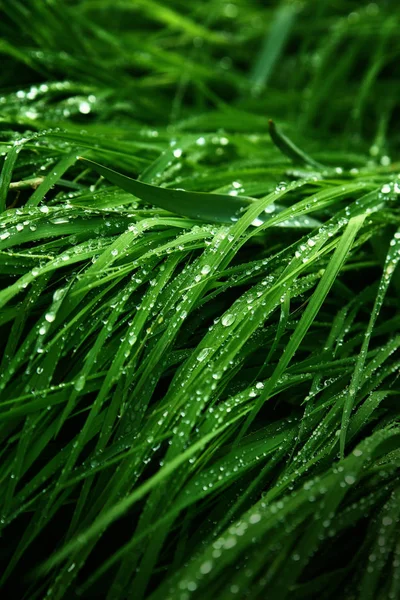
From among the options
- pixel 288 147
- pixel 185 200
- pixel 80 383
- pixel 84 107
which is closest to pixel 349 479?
pixel 80 383

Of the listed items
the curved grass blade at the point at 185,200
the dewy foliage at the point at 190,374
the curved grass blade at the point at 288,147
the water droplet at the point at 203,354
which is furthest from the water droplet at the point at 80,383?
the curved grass blade at the point at 288,147

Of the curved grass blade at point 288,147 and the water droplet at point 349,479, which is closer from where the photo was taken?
the water droplet at point 349,479

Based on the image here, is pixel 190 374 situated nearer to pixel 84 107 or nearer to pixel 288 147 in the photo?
pixel 288 147

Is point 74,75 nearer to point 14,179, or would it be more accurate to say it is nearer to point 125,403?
point 14,179

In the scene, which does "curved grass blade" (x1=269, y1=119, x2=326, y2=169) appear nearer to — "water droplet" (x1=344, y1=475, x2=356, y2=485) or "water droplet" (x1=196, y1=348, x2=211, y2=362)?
"water droplet" (x1=196, y1=348, x2=211, y2=362)

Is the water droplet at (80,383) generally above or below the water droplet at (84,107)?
below

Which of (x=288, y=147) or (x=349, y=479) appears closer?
(x=349, y=479)

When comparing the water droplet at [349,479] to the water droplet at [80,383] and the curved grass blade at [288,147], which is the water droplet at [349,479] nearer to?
the water droplet at [80,383]

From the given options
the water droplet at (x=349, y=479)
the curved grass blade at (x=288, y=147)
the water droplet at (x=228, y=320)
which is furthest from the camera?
the curved grass blade at (x=288, y=147)
